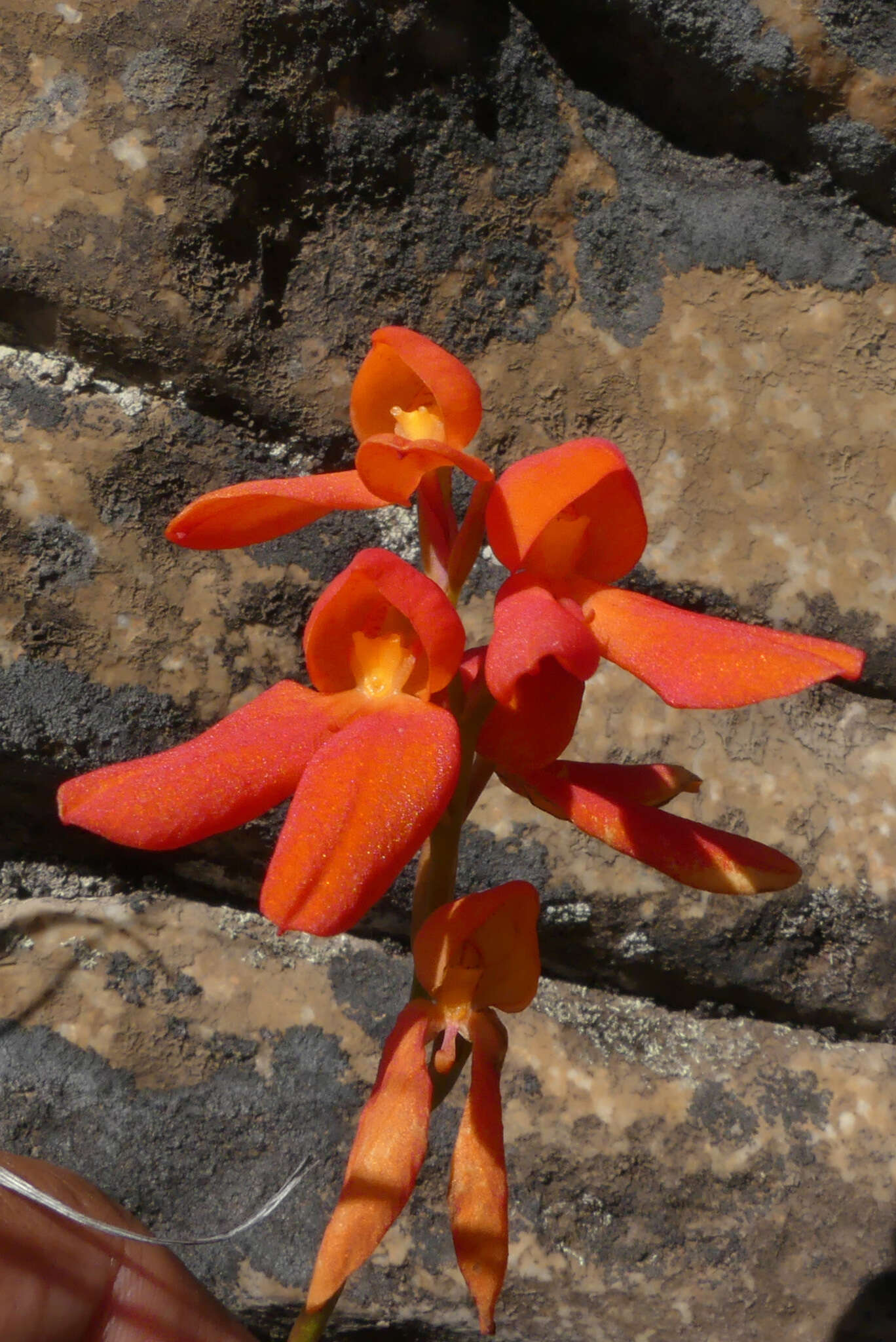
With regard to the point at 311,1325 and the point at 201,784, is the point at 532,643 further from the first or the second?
the point at 311,1325

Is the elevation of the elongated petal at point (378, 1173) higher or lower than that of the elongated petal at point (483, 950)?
lower

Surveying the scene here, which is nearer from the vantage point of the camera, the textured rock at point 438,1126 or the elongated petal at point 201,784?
the elongated petal at point 201,784

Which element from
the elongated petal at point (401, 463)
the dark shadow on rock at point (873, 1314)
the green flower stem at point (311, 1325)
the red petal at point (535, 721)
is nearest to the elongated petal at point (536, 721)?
the red petal at point (535, 721)

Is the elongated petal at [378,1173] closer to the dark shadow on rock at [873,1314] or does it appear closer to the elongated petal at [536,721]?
the elongated petal at [536,721]

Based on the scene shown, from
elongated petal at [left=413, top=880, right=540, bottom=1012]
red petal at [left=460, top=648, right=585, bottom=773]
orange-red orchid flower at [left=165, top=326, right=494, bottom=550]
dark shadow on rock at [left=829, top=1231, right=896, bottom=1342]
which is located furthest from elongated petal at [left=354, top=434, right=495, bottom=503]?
dark shadow on rock at [left=829, top=1231, right=896, bottom=1342]

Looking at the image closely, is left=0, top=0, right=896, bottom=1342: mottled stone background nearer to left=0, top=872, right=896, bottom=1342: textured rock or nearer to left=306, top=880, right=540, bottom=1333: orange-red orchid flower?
left=0, top=872, right=896, bottom=1342: textured rock
